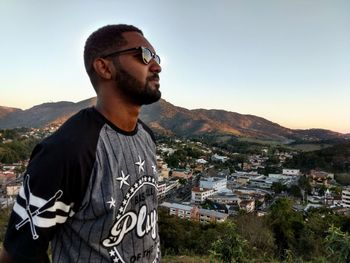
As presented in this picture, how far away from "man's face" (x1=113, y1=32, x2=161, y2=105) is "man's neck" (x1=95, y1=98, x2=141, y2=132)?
0.03 metres

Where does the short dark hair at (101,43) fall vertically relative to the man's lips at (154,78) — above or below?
above

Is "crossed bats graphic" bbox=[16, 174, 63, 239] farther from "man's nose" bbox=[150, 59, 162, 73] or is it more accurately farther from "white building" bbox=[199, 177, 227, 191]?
"white building" bbox=[199, 177, 227, 191]

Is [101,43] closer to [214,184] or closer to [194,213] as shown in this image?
[194,213]

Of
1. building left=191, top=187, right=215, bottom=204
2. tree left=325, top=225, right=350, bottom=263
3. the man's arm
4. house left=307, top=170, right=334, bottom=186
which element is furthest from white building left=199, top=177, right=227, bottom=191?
the man's arm

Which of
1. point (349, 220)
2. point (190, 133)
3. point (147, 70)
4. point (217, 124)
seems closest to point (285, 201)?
point (349, 220)

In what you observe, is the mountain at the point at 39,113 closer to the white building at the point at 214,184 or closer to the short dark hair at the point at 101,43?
the white building at the point at 214,184

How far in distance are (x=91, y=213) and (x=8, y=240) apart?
0.22 metres

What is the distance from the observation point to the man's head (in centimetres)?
109

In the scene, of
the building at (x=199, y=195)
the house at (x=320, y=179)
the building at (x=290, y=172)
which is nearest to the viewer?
the building at (x=199, y=195)

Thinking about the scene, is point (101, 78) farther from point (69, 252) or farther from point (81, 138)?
point (69, 252)

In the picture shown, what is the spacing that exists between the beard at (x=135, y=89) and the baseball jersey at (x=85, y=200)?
11 cm

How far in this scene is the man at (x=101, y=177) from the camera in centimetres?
89

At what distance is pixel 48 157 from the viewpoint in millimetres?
881

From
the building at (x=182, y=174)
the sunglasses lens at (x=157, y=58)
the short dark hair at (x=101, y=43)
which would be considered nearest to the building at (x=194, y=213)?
the building at (x=182, y=174)
